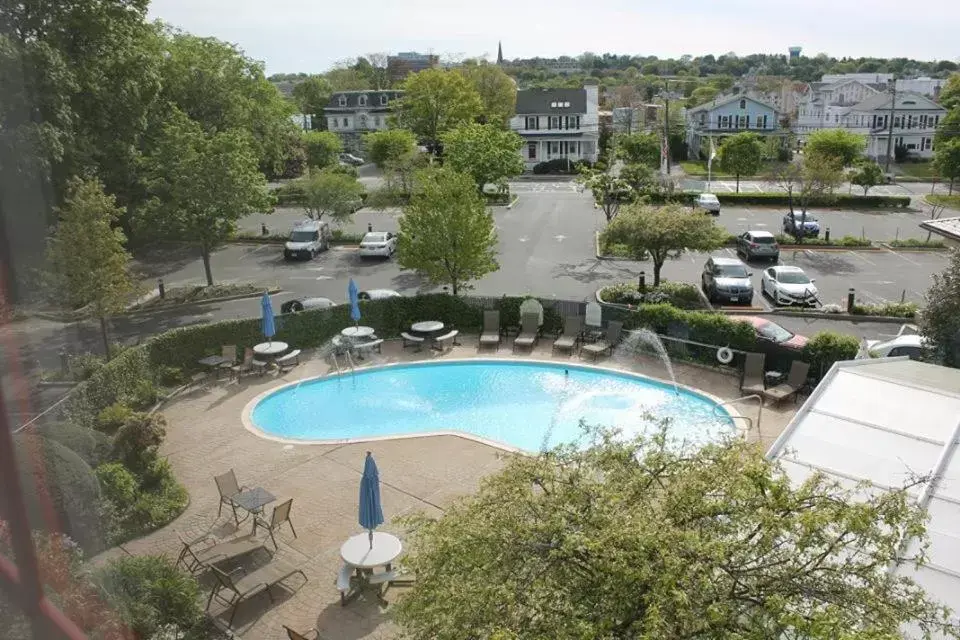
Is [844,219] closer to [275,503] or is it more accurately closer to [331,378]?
[331,378]

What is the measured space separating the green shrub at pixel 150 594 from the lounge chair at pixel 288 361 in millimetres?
10949

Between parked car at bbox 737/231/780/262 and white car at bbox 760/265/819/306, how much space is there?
5400 mm

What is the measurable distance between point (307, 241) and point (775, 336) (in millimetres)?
22860

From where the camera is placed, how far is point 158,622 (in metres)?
10.2

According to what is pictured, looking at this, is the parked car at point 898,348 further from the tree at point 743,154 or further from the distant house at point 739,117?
the distant house at point 739,117

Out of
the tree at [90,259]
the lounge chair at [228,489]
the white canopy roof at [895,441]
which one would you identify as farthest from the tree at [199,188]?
the white canopy roof at [895,441]

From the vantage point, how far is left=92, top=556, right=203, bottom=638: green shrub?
9852mm

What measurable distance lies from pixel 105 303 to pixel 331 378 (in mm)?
6644

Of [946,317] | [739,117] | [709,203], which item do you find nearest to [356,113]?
[739,117]

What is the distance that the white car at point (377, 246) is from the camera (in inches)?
1395

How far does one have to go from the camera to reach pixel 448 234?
24797mm

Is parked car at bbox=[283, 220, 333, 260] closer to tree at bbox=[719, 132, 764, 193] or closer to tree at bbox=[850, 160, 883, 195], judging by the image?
tree at bbox=[719, 132, 764, 193]

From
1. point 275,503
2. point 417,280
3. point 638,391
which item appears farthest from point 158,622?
point 417,280

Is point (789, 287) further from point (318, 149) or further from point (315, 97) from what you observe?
point (315, 97)
